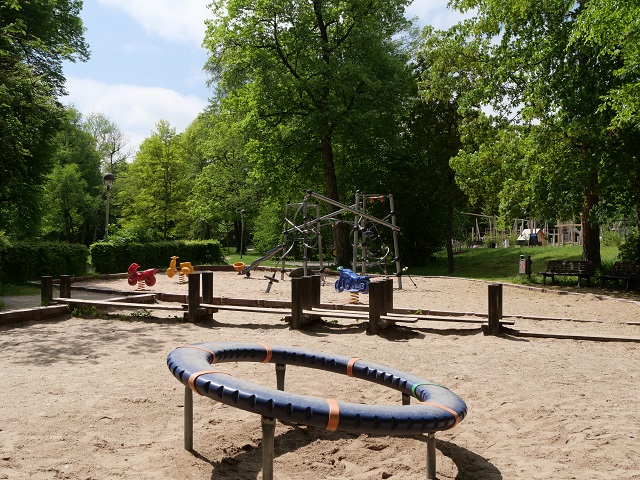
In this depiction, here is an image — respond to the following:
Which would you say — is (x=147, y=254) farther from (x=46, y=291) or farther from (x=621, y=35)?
(x=621, y=35)

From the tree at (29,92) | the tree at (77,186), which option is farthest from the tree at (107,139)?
the tree at (29,92)

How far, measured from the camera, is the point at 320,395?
519 cm

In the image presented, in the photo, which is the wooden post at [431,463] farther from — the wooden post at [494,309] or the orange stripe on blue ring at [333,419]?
the wooden post at [494,309]

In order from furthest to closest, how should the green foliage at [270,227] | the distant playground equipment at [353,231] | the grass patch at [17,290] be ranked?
the green foliage at [270,227] < the distant playground equipment at [353,231] < the grass patch at [17,290]

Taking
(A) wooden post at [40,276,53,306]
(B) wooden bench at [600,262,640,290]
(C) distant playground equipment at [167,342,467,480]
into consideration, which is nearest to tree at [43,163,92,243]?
(A) wooden post at [40,276,53,306]

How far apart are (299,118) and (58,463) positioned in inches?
958

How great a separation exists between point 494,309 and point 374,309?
180 cm

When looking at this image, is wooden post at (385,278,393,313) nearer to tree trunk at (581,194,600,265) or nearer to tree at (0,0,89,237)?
tree at (0,0,89,237)

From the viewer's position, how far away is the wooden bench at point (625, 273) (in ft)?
52.4

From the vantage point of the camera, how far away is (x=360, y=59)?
85.6 ft

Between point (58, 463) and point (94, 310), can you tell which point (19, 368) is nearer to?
point (58, 463)

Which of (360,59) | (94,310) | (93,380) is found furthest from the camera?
(360,59)

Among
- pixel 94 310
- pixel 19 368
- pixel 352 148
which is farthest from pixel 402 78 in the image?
pixel 19 368

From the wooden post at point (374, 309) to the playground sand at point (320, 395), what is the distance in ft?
0.66
